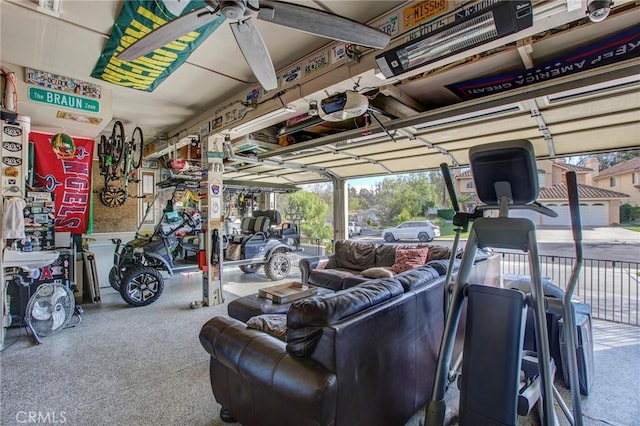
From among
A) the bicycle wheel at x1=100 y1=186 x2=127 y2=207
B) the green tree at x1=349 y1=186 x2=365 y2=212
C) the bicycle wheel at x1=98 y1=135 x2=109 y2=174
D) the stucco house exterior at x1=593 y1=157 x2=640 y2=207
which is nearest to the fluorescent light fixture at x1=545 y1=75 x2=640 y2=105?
the stucco house exterior at x1=593 y1=157 x2=640 y2=207

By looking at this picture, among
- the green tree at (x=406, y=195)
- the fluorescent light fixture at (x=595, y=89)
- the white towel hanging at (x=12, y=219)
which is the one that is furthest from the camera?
the green tree at (x=406, y=195)

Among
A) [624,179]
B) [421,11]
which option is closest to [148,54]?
[421,11]

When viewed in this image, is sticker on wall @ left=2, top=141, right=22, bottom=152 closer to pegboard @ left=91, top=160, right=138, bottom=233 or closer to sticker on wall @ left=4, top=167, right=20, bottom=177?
sticker on wall @ left=4, top=167, right=20, bottom=177

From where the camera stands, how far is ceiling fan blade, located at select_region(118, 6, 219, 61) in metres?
1.83

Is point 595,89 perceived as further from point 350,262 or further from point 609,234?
point 609,234

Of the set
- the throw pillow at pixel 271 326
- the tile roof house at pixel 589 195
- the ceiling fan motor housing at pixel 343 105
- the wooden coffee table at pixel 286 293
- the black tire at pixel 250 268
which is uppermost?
the ceiling fan motor housing at pixel 343 105

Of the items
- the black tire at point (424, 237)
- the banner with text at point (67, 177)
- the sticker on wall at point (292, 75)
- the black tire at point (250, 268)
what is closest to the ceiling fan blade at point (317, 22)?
the sticker on wall at point (292, 75)

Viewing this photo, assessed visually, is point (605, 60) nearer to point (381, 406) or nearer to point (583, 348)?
point (583, 348)

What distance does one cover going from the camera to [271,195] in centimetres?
1093

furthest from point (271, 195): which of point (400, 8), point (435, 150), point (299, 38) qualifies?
point (400, 8)

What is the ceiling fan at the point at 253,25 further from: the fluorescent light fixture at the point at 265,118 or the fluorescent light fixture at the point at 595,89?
the fluorescent light fixture at the point at 595,89

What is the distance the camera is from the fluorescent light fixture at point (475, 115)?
3.17 metres

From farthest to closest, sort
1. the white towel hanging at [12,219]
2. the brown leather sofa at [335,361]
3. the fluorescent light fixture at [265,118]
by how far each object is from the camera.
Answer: the fluorescent light fixture at [265,118] < the white towel hanging at [12,219] < the brown leather sofa at [335,361]

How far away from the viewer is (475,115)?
3461 mm
